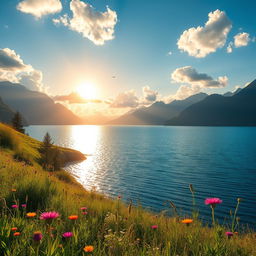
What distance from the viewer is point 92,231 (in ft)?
13.8

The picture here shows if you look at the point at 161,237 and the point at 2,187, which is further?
the point at 2,187

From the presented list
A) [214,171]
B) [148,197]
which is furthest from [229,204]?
[214,171]

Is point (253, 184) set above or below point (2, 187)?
below

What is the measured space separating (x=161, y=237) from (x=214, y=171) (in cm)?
5725

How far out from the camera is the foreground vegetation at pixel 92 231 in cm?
289

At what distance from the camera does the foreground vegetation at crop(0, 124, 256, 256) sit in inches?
114

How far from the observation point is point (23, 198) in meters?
6.21

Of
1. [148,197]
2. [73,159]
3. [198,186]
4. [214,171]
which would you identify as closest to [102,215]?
[148,197]

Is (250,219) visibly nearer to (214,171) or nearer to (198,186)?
(198,186)

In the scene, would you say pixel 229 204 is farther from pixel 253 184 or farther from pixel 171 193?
pixel 253 184

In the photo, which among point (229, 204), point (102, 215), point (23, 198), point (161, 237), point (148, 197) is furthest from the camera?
point (148, 197)

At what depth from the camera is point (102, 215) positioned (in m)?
5.45

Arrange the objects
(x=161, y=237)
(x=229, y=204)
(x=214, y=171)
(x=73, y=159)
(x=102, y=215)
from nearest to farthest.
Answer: (x=161, y=237)
(x=102, y=215)
(x=229, y=204)
(x=214, y=171)
(x=73, y=159)

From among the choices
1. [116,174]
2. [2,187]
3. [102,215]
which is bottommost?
[116,174]
